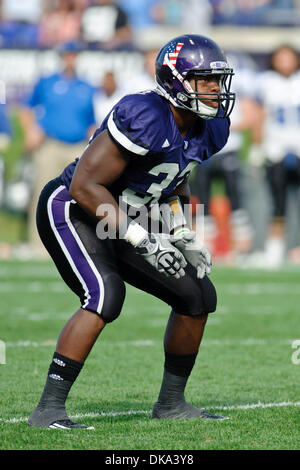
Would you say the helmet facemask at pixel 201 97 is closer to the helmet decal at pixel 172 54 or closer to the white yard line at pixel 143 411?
the helmet decal at pixel 172 54

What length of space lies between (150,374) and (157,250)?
1.47 meters

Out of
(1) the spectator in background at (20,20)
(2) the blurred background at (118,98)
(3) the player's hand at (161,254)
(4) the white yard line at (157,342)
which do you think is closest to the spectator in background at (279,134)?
(2) the blurred background at (118,98)

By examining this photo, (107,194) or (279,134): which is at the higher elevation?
(107,194)

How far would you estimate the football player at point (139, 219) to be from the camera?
3699 millimetres

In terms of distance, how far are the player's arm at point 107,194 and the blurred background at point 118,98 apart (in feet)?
18.6

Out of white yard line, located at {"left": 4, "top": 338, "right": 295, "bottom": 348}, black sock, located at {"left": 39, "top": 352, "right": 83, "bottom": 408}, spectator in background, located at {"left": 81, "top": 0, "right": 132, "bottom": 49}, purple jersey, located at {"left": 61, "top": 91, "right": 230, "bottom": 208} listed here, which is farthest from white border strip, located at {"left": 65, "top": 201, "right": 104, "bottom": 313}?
spectator in background, located at {"left": 81, "top": 0, "right": 132, "bottom": 49}

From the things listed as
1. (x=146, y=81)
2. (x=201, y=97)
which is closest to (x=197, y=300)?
(x=201, y=97)

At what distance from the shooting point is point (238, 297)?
8297 mm

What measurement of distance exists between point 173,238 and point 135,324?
9.90 ft

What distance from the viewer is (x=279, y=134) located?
10727 millimetres

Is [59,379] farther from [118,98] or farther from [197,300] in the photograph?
[118,98]

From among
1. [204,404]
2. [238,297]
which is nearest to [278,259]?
[238,297]

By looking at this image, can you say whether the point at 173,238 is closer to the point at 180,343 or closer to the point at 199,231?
the point at 180,343

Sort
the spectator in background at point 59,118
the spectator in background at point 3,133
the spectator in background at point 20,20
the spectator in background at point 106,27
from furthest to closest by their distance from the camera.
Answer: the spectator in background at point 20,20, the spectator in background at point 106,27, the spectator in background at point 3,133, the spectator in background at point 59,118
